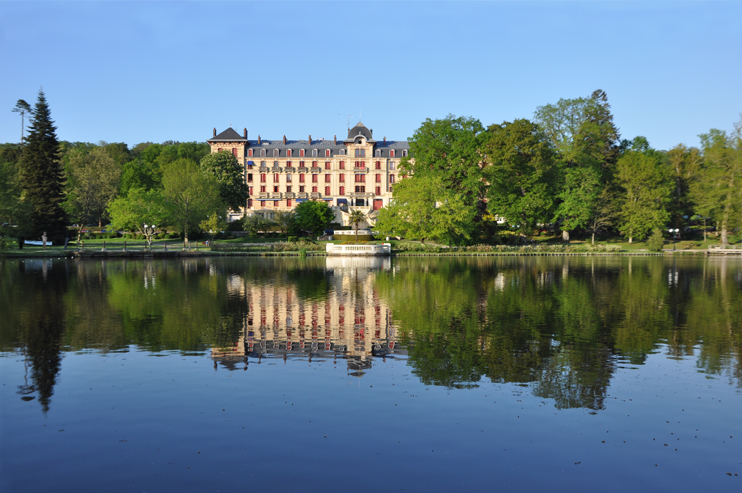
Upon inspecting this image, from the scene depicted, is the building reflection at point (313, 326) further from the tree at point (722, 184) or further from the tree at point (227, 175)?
the tree at point (722, 184)

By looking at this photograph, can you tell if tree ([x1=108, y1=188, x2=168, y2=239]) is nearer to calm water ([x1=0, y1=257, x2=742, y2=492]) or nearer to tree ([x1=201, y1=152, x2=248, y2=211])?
tree ([x1=201, y1=152, x2=248, y2=211])

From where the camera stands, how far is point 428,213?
71.6 m

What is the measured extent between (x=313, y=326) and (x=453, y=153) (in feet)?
194

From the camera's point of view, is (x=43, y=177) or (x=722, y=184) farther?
(x=722, y=184)

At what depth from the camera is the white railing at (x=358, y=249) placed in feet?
211

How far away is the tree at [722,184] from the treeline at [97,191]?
222ft

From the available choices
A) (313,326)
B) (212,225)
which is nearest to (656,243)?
(212,225)

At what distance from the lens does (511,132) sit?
77.8 metres

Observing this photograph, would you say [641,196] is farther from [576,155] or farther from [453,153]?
[453,153]

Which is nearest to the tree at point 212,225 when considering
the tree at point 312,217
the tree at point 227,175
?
the tree at point 227,175

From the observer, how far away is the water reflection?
15.0 meters

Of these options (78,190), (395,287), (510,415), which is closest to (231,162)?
(78,190)

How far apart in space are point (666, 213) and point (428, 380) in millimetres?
76774

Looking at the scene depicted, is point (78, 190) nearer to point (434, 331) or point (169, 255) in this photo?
point (169, 255)
